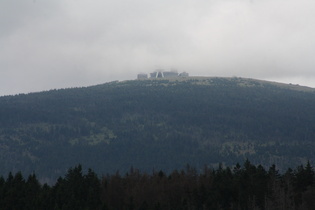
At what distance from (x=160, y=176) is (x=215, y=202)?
3466 cm

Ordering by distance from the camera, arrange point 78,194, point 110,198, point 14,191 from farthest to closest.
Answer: point 110,198
point 78,194
point 14,191

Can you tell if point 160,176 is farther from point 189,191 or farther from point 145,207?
point 145,207

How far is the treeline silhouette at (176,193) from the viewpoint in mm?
89500

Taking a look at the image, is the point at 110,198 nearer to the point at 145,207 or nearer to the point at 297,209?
the point at 145,207

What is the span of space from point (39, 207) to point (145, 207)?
13507 millimetres

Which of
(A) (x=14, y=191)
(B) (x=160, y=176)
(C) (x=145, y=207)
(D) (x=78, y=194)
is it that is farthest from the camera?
(B) (x=160, y=176)

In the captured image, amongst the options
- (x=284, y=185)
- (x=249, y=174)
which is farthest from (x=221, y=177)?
(x=284, y=185)

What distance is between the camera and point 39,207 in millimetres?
86938

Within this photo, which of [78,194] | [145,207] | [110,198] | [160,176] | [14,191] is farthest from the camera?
[160,176]

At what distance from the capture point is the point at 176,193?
10881 cm

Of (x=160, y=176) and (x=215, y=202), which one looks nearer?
(x=215, y=202)

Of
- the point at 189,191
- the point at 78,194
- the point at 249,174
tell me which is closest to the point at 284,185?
the point at 249,174

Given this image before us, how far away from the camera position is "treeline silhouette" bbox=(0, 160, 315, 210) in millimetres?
89500

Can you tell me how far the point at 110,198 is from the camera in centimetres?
10975
